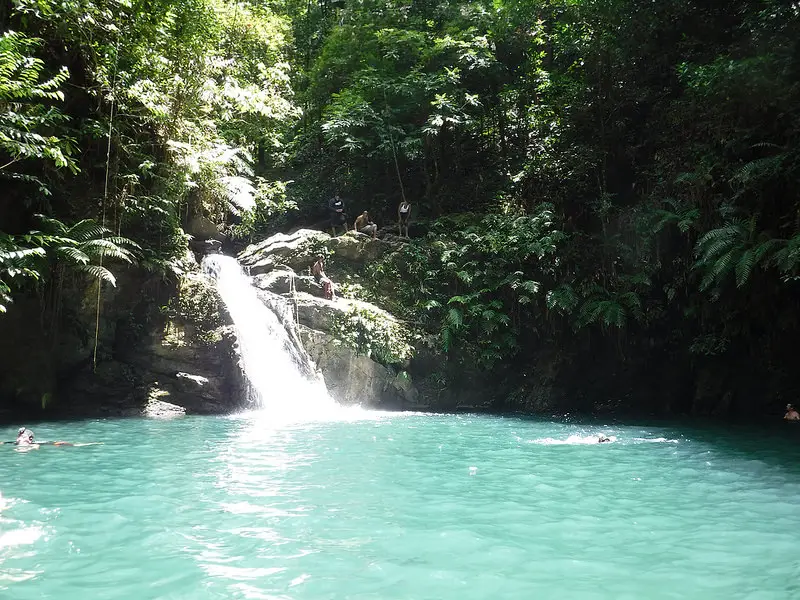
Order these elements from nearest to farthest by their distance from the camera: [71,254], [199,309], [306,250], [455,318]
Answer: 1. [71,254]
2. [199,309]
3. [455,318]
4. [306,250]

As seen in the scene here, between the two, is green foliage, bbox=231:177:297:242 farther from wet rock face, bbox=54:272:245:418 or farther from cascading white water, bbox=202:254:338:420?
wet rock face, bbox=54:272:245:418

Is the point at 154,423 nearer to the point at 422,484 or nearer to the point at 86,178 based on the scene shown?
the point at 86,178

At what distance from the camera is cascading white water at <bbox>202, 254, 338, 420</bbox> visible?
14.5m

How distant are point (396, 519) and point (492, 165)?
57.1 feet

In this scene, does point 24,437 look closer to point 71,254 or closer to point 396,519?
point 71,254

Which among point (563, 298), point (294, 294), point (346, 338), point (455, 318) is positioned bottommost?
point (346, 338)

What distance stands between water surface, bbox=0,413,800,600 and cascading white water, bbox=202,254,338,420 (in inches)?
156

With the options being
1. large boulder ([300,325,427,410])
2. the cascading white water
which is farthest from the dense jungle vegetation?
the cascading white water

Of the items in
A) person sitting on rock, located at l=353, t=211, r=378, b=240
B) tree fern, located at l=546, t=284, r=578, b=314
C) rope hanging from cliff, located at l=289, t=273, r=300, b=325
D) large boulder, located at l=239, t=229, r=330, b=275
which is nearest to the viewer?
tree fern, located at l=546, t=284, r=578, b=314

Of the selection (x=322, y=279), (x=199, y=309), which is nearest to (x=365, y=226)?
(x=322, y=279)

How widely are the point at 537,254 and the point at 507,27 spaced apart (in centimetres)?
912

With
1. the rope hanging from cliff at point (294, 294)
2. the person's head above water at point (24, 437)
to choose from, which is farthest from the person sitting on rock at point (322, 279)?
the person's head above water at point (24, 437)

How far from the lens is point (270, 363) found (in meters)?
14.9

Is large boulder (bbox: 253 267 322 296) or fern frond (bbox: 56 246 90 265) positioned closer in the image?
fern frond (bbox: 56 246 90 265)
